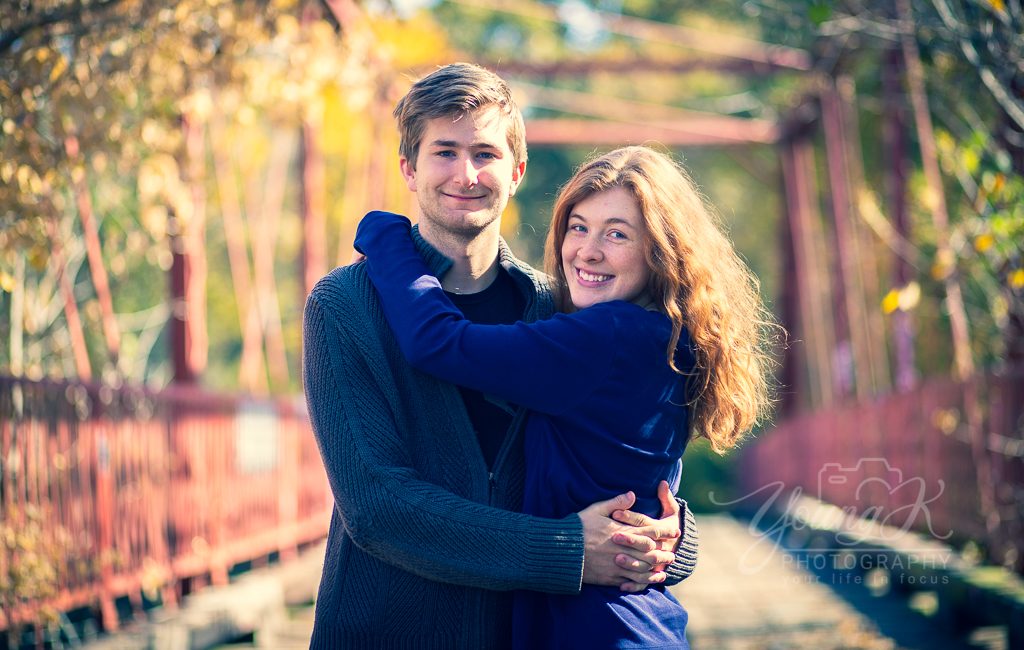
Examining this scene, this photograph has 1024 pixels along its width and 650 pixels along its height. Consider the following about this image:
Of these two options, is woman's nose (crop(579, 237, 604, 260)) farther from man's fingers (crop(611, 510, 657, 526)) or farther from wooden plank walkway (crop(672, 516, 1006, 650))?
wooden plank walkway (crop(672, 516, 1006, 650))

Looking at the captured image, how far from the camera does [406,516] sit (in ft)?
8.66

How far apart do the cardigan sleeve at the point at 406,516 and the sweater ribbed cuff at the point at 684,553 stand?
1.15 feet

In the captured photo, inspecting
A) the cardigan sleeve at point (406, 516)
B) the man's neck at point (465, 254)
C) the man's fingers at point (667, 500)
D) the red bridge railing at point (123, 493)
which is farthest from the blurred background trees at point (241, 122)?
the cardigan sleeve at point (406, 516)

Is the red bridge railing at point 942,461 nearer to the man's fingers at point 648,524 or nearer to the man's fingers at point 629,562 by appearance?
the man's fingers at point 648,524

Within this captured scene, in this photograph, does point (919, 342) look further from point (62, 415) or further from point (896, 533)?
point (62, 415)

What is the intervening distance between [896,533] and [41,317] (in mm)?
7250

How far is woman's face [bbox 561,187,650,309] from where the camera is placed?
9.71 ft

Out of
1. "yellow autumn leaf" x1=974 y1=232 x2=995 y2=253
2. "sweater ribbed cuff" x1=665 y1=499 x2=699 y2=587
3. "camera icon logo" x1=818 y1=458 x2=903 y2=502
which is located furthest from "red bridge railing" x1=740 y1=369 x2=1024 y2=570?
"sweater ribbed cuff" x1=665 y1=499 x2=699 y2=587

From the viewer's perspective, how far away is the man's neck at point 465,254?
3023 mm

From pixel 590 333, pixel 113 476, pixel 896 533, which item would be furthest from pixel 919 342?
pixel 590 333

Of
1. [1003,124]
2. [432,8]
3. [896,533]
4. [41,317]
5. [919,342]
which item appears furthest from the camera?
[432,8]

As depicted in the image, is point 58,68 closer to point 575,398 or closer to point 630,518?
point 575,398

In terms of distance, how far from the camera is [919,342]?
65.5 feet

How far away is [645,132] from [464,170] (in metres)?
16.7
